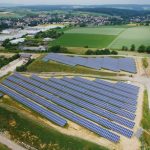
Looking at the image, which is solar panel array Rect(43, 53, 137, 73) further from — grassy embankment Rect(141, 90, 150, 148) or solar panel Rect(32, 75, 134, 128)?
grassy embankment Rect(141, 90, 150, 148)

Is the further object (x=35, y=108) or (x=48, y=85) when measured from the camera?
(x=48, y=85)

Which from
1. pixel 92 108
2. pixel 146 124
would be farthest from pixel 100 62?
pixel 146 124

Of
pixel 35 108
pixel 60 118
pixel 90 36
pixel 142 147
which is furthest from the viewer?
pixel 90 36

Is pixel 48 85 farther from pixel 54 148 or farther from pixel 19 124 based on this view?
pixel 54 148

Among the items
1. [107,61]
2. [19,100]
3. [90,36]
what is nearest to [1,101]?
[19,100]

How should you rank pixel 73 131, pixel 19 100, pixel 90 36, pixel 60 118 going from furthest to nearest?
pixel 90 36
pixel 19 100
pixel 60 118
pixel 73 131

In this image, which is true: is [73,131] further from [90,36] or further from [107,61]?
[90,36]

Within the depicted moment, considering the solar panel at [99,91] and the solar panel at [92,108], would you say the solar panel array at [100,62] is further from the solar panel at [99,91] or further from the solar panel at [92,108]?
the solar panel at [92,108]
